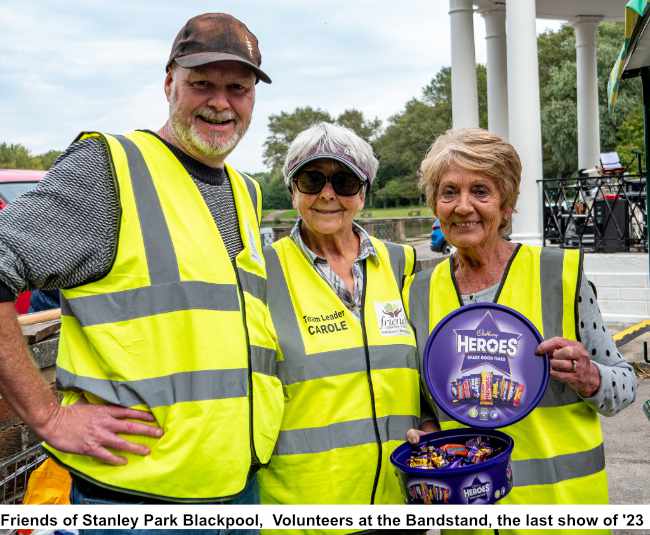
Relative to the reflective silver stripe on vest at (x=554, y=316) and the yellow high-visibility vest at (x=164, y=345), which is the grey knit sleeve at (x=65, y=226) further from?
the reflective silver stripe on vest at (x=554, y=316)

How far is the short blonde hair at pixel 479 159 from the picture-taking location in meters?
2.29

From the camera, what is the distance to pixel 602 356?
2215 millimetres

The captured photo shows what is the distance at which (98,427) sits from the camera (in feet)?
6.26

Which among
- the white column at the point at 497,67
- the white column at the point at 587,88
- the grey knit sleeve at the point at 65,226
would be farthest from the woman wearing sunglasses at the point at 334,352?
the white column at the point at 587,88

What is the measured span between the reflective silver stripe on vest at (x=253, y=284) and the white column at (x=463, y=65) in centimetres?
1204

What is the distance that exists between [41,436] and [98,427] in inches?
6.0

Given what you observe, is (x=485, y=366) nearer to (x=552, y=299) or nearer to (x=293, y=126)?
(x=552, y=299)

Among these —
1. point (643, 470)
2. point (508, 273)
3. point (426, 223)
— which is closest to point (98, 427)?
point (508, 273)

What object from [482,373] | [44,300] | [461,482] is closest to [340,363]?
[482,373]

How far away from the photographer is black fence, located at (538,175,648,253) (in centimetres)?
1127

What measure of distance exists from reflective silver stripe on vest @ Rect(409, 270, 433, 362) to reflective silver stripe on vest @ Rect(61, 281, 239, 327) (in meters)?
0.76

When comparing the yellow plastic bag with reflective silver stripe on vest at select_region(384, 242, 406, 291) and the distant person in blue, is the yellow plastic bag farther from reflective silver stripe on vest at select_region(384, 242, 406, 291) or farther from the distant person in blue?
the distant person in blue

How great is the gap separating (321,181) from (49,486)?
160cm

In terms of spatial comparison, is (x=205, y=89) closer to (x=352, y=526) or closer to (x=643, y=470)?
(x=352, y=526)
